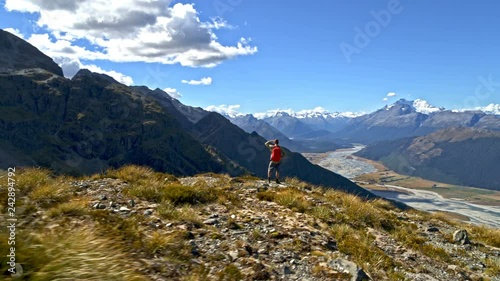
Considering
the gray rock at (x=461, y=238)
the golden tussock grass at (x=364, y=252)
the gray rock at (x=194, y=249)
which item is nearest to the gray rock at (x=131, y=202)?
the gray rock at (x=194, y=249)

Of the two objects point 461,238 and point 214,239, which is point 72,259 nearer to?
point 214,239

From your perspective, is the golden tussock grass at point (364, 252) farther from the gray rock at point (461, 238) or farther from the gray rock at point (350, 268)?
the gray rock at point (461, 238)

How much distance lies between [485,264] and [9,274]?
17.1m

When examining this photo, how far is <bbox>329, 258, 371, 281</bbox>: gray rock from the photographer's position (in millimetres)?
10280

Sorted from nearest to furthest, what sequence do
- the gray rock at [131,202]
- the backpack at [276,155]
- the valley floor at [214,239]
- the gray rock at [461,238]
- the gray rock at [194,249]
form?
1. the valley floor at [214,239]
2. the gray rock at [194,249]
3. the gray rock at [131,202]
4. the gray rock at [461,238]
5. the backpack at [276,155]

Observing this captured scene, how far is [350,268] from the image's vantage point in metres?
10.6

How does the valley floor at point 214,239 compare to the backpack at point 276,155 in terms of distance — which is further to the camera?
the backpack at point 276,155

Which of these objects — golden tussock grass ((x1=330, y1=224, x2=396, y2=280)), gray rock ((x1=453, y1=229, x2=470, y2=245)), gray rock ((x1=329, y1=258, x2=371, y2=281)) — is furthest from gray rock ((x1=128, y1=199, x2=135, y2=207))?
gray rock ((x1=453, y1=229, x2=470, y2=245))

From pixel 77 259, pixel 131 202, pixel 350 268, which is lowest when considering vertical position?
pixel 350 268

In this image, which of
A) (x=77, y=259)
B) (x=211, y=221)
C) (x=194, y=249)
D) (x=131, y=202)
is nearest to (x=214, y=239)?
(x=194, y=249)

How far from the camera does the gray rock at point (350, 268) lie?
405 inches

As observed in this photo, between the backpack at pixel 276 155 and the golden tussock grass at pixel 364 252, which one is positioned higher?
the backpack at pixel 276 155

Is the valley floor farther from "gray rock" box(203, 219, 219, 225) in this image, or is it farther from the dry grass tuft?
"gray rock" box(203, 219, 219, 225)

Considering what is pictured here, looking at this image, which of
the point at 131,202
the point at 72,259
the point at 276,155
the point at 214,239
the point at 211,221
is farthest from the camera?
the point at 276,155
